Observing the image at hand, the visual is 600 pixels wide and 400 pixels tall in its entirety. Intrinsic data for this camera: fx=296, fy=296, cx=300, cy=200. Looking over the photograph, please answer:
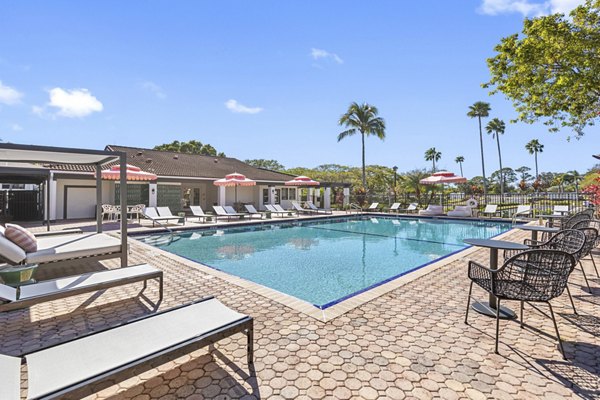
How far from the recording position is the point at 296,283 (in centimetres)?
668

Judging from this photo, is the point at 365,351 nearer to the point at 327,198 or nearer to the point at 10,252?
the point at 10,252

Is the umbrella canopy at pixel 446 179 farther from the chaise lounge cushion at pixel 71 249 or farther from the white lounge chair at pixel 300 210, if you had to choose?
the chaise lounge cushion at pixel 71 249

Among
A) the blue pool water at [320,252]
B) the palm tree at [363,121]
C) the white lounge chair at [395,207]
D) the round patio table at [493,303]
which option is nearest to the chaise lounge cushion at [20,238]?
the blue pool water at [320,252]

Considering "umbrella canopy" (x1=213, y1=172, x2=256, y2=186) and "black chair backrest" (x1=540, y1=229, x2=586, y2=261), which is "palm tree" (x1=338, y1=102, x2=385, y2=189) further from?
"black chair backrest" (x1=540, y1=229, x2=586, y2=261)

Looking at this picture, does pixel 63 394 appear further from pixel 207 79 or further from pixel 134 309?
pixel 207 79

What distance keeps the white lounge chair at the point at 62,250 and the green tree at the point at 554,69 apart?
1068 centimetres

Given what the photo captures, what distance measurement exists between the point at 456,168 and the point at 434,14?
216 feet

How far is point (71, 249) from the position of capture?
5500 mm

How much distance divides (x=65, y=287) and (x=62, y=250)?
213cm

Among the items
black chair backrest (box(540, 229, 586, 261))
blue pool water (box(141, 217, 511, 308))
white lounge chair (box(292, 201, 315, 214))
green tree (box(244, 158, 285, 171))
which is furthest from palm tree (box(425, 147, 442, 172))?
black chair backrest (box(540, 229, 586, 261))

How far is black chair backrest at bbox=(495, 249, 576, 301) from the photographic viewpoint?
3041 mm

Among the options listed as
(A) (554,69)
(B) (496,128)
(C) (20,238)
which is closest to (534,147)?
(B) (496,128)

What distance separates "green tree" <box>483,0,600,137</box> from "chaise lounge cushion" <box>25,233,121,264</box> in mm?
10672

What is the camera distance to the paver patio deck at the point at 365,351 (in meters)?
2.50
